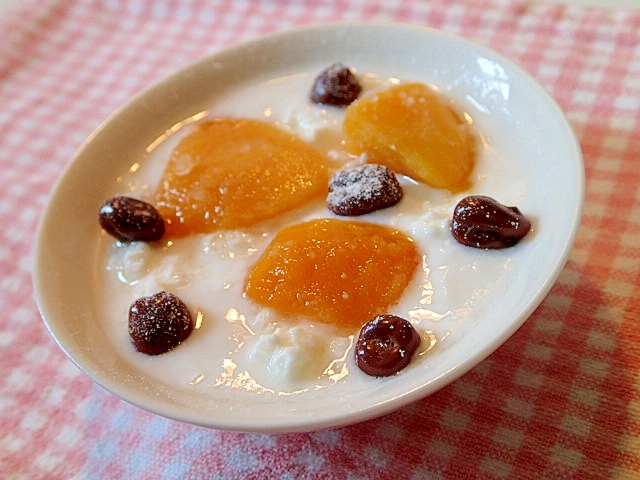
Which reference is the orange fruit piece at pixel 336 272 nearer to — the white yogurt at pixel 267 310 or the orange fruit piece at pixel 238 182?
the white yogurt at pixel 267 310

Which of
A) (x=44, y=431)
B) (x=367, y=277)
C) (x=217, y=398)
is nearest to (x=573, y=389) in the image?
(x=367, y=277)

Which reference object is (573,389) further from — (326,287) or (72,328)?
(72,328)

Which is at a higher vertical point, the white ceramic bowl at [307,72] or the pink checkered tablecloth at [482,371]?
the white ceramic bowl at [307,72]

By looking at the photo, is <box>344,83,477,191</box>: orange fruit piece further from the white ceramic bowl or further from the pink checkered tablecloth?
the pink checkered tablecloth

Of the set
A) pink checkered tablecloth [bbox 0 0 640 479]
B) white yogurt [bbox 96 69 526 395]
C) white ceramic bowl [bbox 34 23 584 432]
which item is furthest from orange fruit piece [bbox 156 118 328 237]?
pink checkered tablecloth [bbox 0 0 640 479]

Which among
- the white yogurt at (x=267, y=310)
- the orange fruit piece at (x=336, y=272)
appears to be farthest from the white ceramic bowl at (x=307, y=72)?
the orange fruit piece at (x=336, y=272)

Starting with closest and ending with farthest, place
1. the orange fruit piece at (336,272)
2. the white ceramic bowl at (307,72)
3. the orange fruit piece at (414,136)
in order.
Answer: the white ceramic bowl at (307,72)
the orange fruit piece at (336,272)
the orange fruit piece at (414,136)
